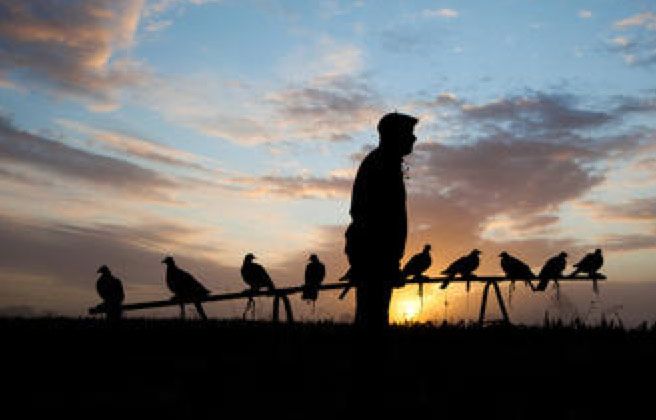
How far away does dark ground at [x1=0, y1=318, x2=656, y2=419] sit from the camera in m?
9.44

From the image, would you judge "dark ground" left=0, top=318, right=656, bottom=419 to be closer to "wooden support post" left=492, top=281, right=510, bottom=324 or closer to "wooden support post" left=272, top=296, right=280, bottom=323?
"wooden support post" left=272, top=296, right=280, bottom=323

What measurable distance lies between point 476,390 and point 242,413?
356 centimetres

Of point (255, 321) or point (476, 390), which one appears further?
point (255, 321)

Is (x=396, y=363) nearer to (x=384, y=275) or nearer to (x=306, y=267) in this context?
(x=384, y=275)

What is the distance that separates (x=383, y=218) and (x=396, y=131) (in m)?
1.05

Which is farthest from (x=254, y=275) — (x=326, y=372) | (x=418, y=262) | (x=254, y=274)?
(x=326, y=372)

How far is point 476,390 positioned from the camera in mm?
10672

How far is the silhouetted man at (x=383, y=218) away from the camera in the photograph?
8.52 metres

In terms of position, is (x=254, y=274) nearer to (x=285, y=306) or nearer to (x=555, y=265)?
(x=285, y=306)

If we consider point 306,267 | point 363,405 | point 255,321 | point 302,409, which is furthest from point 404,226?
point 306,267

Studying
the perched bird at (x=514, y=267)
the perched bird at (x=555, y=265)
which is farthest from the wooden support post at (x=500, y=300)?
the perched bird at (x=555, y=265)

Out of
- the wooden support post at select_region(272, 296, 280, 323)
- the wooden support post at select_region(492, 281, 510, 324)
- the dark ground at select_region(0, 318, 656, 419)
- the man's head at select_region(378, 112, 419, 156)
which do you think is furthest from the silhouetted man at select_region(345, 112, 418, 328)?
the wooden support post at select_region(492, 281, 510, 324)

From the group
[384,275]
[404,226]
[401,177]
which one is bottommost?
[384,275]

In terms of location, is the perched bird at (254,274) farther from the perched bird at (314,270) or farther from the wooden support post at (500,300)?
the wooden support post at (500,300)
